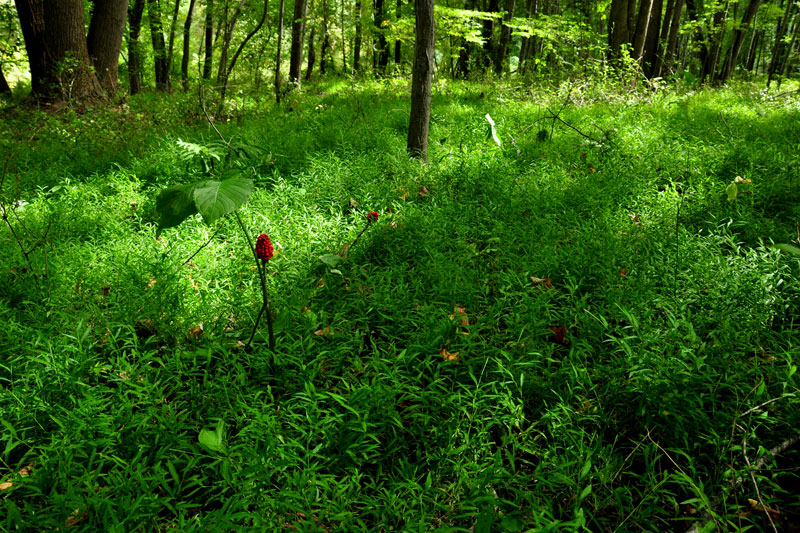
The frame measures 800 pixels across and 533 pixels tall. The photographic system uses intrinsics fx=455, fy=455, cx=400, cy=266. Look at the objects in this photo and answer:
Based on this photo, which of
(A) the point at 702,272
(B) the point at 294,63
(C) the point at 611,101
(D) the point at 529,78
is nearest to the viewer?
(A) the point at 702,272

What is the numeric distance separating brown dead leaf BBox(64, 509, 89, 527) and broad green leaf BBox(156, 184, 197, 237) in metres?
1.05

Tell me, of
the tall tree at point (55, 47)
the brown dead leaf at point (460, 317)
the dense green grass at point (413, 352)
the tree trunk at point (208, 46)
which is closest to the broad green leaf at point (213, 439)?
the dense green grass at point (413, 352)

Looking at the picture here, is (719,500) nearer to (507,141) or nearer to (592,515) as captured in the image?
(592,515)

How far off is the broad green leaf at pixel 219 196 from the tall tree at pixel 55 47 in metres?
7.43

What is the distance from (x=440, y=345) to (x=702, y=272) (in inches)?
71.9

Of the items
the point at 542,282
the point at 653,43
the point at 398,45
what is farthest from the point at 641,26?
the point at 398,45

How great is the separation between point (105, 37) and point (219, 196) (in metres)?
8.85

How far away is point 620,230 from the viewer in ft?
12.2

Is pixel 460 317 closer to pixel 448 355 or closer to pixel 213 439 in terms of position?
pixel 448 355

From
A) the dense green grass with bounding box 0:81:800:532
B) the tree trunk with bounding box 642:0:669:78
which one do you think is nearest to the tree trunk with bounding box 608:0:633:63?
the tree trunk with bounding box 642:0:669:78

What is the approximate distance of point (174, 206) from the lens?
185 cm

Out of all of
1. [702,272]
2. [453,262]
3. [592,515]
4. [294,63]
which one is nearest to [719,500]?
[592,515]

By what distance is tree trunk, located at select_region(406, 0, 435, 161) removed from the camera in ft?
16.1

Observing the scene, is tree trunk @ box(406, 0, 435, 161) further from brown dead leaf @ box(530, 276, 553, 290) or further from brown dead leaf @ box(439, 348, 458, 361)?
brown dead leaf @ box(439, 348, 458, 361)
